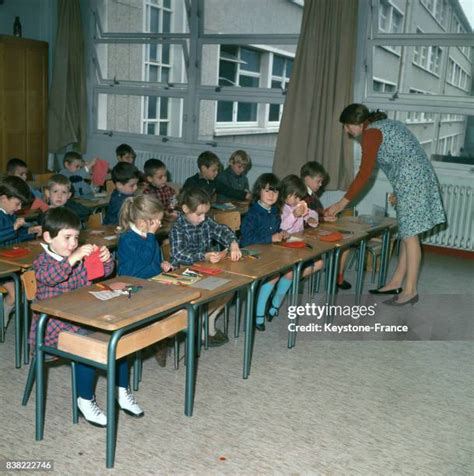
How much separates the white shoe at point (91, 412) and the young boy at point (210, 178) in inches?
126

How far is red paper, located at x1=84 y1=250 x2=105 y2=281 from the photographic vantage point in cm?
325

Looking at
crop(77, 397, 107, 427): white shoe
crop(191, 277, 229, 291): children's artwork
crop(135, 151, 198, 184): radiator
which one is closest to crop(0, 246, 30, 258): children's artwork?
crop(77, 397, 107, 427): white shoe

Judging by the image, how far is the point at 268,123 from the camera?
27.2ft

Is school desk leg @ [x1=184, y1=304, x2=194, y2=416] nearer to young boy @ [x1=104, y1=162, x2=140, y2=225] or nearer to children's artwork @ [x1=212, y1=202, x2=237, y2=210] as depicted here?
young boy @ [x1=104, y1=162, x2=140, y2=225]

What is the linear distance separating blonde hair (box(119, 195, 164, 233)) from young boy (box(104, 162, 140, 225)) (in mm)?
→ 1477

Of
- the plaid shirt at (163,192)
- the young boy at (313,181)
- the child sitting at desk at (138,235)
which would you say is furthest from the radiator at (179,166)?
the child sitting at desk at (138,235)

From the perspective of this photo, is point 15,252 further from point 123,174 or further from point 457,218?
point 457,218

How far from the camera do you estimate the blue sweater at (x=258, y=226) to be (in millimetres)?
4551

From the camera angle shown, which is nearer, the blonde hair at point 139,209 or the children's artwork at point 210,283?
the children's artwork at point 210,283

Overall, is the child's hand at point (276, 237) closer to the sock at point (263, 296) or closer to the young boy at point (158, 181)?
the sock at point (263, 296)

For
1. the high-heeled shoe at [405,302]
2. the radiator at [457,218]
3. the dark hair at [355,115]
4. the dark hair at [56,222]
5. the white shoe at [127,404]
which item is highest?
the dark hair at [355,115]

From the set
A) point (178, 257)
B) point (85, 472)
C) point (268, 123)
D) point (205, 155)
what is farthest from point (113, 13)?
point (85, 472)

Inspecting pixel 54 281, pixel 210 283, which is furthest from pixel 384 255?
pixel 54 281

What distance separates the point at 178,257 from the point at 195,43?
4993mm
